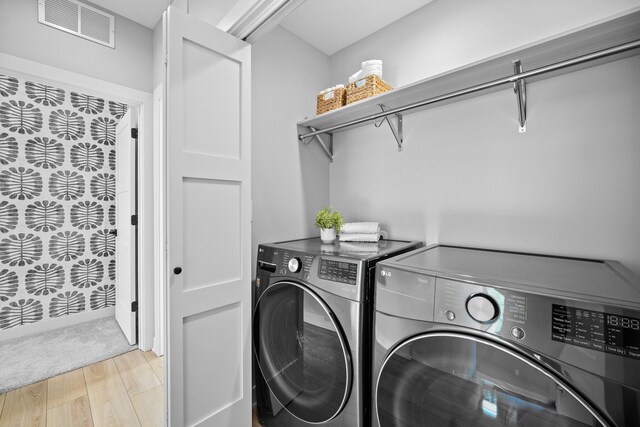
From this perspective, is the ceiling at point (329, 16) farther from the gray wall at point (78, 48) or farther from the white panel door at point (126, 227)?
the white panel door at point (126, 227)

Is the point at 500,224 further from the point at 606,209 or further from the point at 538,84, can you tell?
the point at 538,84

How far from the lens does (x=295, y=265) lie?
4.48 ft

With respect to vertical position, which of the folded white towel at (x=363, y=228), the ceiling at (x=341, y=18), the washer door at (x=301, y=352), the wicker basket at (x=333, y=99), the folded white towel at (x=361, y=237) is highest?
the ceiling at (x=341, y=18)

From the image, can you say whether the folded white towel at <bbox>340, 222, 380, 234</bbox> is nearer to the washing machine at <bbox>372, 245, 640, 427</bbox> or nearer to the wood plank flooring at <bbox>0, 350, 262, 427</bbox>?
the washing machine at <bbox>372, 245, 640, 427</bbox>

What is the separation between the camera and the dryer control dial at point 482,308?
2.66 feet

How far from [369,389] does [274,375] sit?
1.83 feet

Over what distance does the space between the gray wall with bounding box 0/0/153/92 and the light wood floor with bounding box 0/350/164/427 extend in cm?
216

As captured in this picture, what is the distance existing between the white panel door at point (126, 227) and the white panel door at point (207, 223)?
57.8 inches

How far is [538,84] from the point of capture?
4.43 feet

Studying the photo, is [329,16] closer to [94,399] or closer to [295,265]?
[295,265]

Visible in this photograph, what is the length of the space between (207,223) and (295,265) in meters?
0.47

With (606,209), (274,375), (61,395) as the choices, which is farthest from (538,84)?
(61,395)

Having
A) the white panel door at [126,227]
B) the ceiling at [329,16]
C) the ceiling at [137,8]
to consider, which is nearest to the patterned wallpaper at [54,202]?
the white panel door at [126,227]

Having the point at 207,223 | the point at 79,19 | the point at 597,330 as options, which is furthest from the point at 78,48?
the point at 597,330
